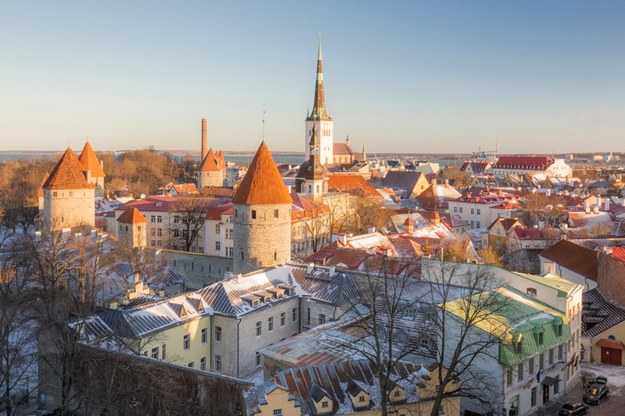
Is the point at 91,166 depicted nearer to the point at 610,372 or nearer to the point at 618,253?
the point at 618,253

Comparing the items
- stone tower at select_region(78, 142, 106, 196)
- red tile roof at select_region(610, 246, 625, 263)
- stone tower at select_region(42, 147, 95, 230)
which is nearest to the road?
red tile roof at select_region(610, 246, 625, 263)

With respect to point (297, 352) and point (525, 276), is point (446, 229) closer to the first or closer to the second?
point (525, 276)

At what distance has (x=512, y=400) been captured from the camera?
22.0 meters

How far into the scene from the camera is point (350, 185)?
2938 inches

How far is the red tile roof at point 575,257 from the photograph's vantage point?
3428cm

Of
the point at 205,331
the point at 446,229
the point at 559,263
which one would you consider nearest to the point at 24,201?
the point at 446,229

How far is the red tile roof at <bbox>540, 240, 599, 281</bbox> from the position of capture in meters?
34.3

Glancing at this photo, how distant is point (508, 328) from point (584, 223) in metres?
35.7

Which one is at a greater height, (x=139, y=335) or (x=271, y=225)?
(x=271, y=225)

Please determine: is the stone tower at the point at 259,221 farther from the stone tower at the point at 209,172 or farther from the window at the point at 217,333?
the stone tower at the point at 209,172

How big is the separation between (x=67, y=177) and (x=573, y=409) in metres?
38.4

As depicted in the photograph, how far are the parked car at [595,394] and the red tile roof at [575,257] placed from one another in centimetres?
1090

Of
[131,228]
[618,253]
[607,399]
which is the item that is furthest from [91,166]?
[607,399]

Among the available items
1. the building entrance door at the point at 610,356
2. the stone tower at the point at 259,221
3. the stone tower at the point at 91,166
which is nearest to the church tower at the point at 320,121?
the stone tower at the point at 91,166
